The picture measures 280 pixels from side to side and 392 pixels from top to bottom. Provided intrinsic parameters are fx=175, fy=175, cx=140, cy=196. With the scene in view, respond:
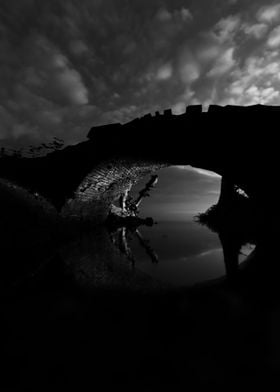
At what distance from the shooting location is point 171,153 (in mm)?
6242

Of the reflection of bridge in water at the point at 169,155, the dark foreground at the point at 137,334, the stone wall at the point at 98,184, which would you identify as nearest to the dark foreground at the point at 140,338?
the dark foreground at the point at 137,334

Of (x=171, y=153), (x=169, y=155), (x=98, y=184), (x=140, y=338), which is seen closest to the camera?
(x=140, y=338)

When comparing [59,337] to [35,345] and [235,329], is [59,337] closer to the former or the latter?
[35,345]

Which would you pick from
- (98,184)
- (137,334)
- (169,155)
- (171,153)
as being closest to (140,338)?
(137,334)

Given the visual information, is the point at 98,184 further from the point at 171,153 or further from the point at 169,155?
the point at 171,153

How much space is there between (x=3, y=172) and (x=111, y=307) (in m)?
8.26

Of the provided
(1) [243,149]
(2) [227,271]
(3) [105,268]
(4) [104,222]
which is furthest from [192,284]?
(4) [104,222]

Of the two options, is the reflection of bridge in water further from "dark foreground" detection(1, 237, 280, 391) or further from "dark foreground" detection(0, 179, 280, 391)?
"dark foreground" detection(1, 237, 280, 391)

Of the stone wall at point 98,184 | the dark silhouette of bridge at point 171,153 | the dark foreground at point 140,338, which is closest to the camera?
the dark foreground at point 140,338

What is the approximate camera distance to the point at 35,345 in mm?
1317

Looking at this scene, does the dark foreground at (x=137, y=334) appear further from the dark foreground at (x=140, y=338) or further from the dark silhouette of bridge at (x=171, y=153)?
the dark silhouette of bridge at (x=171, y=153)

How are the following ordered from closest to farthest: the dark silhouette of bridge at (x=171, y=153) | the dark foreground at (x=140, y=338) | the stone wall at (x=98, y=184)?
the dark foreground at (x=140, y=338) < the dark silhouette of bridge at (x=171, y=153) < the stone wall at (x=98, y=184)

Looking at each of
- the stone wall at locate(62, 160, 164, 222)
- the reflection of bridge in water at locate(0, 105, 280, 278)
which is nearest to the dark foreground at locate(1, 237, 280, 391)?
the reflection of bridge in water at locate(0, 105, 280, 278)

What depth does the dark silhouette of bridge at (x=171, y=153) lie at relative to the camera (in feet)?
14.0
